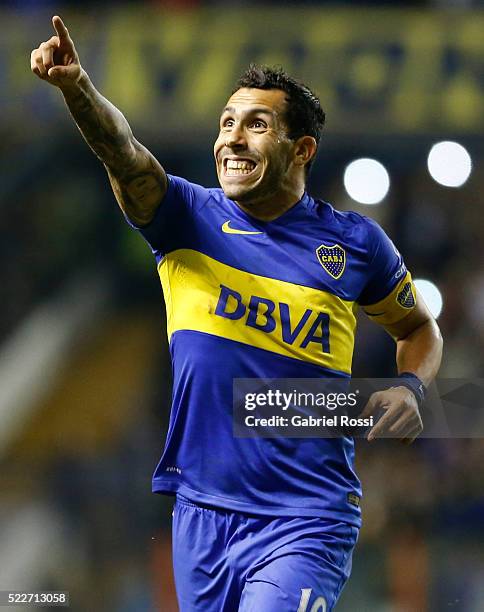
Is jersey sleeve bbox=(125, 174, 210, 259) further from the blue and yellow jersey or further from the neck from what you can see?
the neck

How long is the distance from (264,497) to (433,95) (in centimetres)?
789

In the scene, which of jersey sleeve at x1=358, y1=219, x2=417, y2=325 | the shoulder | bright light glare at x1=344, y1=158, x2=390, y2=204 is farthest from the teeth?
bright light glare at x1=344, y1=158, x2=390, y2=204

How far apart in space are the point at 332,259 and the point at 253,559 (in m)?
1.08

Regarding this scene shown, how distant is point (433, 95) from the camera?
10.9 m

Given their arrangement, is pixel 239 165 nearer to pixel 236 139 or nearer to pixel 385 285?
pixel 236 139

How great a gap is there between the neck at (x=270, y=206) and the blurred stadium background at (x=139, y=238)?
4.54 meters

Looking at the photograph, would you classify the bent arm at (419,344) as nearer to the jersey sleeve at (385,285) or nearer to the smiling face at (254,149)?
the jersey sleeve at (385,285)

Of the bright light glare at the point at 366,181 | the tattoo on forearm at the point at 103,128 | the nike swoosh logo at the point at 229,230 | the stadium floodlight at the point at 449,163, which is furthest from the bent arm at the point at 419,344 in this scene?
the stadium floodlight at the point at 449,163

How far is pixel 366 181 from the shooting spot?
1107 cm

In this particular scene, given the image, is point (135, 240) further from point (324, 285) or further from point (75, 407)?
point (324, 285)

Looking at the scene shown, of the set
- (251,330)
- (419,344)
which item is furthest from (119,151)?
(419,344)

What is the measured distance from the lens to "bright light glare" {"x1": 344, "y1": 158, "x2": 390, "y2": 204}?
10555 mm

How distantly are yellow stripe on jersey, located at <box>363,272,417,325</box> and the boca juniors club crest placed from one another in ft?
1.19

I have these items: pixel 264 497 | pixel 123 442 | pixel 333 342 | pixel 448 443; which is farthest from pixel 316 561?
pixel 123 442
